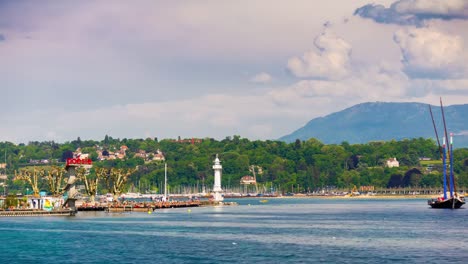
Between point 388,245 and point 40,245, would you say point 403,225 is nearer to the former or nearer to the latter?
point 388,245

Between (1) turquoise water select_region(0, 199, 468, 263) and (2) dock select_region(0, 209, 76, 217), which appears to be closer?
(1) turquoise water select_region(0, 199, 468, 263)

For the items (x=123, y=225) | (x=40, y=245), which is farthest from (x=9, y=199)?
(x=40, y=245)

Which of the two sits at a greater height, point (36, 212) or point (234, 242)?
point (36, 212)

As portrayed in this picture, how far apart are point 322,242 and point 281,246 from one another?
7.17 meters

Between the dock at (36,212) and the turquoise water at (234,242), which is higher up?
the dock at (36,212)

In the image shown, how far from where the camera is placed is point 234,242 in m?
102

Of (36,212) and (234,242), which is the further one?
(36,212)

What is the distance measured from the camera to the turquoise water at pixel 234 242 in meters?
85.6

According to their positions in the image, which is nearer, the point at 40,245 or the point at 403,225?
the point at 40,245

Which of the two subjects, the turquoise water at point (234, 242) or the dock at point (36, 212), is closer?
the turquoise water at point (234, 242)

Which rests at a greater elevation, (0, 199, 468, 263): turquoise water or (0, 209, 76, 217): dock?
(0, 209, 76, 217): dock

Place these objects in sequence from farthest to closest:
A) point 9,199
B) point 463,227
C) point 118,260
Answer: point 9,199 → point 463,227 → point 118,260

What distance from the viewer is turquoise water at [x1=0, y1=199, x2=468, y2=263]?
8556 cm

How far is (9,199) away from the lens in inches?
7195
